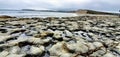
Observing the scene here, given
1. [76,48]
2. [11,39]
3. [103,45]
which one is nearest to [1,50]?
[11,39]

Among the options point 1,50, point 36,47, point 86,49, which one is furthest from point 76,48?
point 1,50

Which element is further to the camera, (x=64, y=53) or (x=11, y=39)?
(x=11, y=39)

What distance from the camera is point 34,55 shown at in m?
4.92

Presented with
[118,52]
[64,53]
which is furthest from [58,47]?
[118,52]

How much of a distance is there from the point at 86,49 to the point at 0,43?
2230 millimetres

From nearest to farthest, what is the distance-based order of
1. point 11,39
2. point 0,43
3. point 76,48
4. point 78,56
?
point 78,56 < point 76,48 < point 0,43 < point 11,39

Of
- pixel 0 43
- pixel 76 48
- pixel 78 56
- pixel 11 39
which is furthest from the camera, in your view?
pixel 11 39

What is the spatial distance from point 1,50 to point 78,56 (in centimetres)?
181

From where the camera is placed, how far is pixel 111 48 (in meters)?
5.78

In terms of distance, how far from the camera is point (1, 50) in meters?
5.20

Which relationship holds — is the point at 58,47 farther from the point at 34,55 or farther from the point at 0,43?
the point at 0,43

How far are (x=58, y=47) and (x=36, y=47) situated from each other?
21.2 inches

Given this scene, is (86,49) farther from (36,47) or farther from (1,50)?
(1,50)

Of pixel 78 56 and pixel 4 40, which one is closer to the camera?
pixel 78 56
